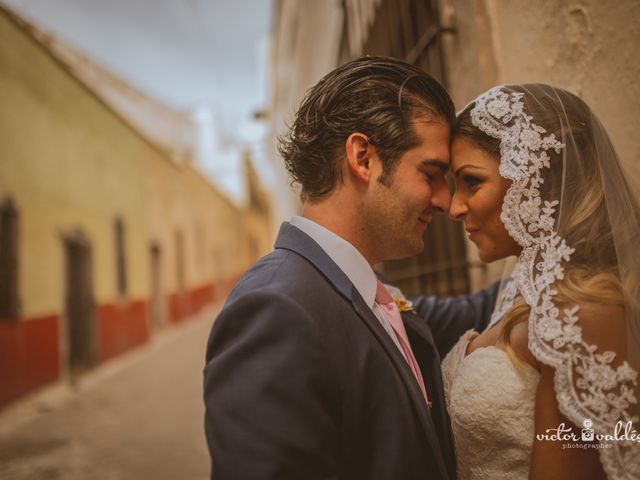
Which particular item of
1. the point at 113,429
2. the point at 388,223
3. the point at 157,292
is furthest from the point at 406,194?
the point at 157,292

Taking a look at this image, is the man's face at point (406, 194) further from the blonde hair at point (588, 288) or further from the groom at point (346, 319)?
the blonde hair at point (588, 288)

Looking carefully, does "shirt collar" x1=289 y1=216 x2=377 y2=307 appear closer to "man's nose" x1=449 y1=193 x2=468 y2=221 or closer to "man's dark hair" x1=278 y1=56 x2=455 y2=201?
"man's dark hair" x1=278 y1=56 x2=455 y2=201

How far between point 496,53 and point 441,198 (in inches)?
44.3

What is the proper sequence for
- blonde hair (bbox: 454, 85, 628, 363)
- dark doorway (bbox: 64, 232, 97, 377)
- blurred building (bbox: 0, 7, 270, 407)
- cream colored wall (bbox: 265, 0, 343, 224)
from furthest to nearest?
1. dark doorway (bbox: 64, 232, 97, 377)
2. blurred building (bbox: 0, 7, 270, 407)
3. cream colored wall (bbox: 265, 0, 343, 224)
4. blonde hair (bbox: 454, 85, 628, 363)

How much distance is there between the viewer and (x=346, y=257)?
1549 millimetres

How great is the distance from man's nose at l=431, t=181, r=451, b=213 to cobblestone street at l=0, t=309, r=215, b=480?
3.81 meters

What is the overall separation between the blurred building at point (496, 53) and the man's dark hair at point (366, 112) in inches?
5.6

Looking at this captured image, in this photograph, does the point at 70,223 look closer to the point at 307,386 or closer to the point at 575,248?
the point at 307,386

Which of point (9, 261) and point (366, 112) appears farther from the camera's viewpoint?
point (9, 261)

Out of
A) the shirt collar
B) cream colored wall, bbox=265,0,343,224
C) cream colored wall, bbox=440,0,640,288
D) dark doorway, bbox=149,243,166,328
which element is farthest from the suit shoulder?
dark doorway, bbox=149,243,166,328

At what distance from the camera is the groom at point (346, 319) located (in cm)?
113

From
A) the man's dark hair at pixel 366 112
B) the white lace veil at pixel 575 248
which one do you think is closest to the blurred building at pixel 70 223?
the man's dark hair at pixel 366 112

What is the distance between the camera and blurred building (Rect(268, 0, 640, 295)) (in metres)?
1.86

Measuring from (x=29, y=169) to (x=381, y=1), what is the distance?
6.18m
